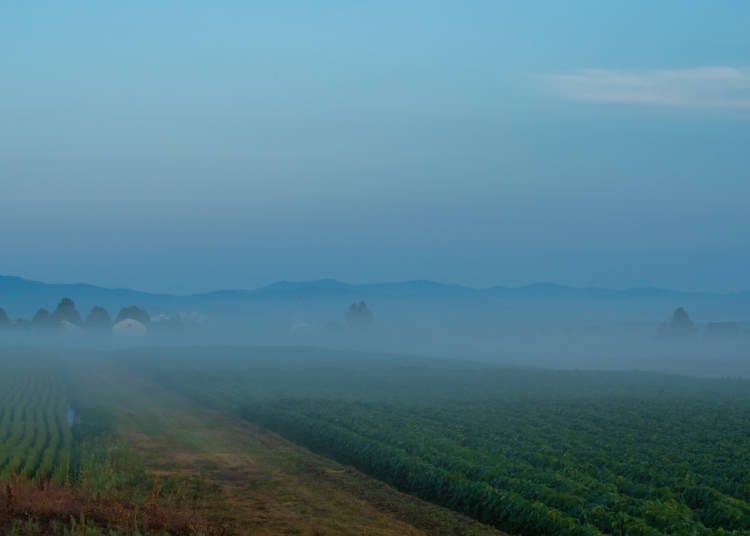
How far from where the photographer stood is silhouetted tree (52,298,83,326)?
637 ft

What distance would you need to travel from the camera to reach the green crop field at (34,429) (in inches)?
1021

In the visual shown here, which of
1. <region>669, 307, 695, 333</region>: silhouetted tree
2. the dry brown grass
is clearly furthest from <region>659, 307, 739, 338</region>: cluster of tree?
the dry brown grass

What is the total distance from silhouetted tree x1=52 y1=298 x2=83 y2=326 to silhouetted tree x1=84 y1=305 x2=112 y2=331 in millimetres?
3778

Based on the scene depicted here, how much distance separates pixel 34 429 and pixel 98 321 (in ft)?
538

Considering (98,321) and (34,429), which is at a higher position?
(98,321)

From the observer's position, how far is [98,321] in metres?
194

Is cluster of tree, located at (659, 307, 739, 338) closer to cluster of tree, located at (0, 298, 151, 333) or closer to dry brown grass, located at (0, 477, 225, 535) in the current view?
cluster of tree, located at (0, 298, 151, 333)

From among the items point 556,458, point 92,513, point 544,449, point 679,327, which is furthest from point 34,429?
point 679,327

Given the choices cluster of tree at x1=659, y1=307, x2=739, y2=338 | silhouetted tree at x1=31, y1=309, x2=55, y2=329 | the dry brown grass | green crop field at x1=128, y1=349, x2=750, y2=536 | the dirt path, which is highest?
cluster of tree at x1=659, y1=307, x2=739, y2=338

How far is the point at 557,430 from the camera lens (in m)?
34.1

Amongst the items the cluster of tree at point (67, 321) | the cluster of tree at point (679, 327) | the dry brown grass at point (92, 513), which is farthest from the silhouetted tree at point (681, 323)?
the dry brown grass at point (92, 513)

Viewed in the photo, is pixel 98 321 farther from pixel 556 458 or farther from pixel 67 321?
pixel 556 458

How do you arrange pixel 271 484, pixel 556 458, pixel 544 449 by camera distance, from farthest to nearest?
pixel 544 449 → pixel 556 458 → pixel 271 484

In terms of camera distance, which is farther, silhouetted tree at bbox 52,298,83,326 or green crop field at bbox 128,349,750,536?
silhouetted tree at bbox 52,298,83,326
